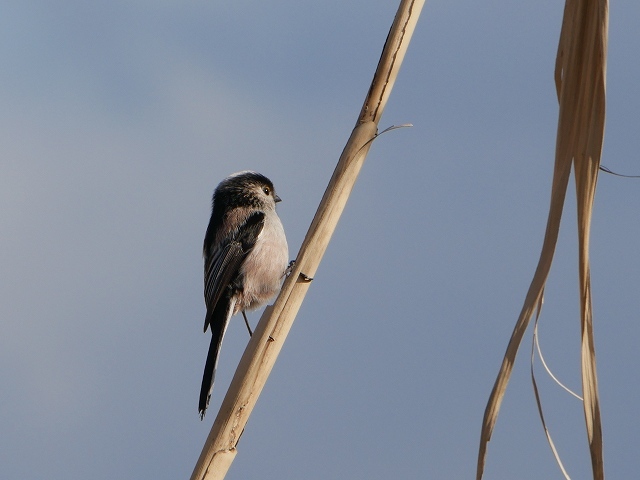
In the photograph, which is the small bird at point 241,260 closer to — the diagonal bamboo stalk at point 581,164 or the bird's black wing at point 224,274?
the bird's black wing at point 224,274

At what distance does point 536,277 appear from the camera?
142 centimetres

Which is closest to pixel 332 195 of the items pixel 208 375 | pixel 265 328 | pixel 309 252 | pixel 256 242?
pixel 309 252

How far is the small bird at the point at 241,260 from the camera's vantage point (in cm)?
489

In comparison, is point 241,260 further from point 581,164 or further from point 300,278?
point 581,164

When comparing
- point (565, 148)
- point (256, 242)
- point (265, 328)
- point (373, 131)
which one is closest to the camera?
point (565, 148)

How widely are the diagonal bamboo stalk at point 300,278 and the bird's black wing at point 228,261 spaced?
9.98 ft

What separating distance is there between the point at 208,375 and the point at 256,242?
1.15 metres

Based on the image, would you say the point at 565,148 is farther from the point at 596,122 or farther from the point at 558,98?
the point at 558,98

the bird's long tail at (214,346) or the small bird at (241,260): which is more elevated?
the small bird at (241,260)

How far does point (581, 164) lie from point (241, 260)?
3.64 metres

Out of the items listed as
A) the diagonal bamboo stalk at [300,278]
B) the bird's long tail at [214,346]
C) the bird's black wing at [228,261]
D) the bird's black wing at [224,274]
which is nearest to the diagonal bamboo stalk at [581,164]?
the diagonal bamboo stalk at [300,278]

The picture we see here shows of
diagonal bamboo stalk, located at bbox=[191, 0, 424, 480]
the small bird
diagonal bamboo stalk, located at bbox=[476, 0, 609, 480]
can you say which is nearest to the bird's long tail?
the small bird

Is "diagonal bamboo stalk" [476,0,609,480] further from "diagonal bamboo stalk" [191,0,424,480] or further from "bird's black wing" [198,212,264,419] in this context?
"bird's black wing" [198,212,264,419]

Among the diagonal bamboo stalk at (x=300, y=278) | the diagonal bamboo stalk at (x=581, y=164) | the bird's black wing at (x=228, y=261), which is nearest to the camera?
the diagonal bamboo stalk at (x=581, y=164)
